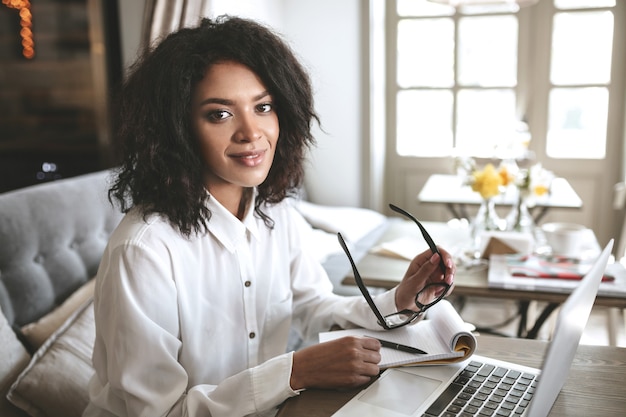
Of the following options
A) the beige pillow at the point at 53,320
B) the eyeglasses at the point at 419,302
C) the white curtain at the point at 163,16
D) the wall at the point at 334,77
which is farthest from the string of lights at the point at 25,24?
the eyeglasses at the point at 419,302

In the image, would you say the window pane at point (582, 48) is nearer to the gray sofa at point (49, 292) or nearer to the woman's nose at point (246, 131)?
the gray sofa at point (49, 292)

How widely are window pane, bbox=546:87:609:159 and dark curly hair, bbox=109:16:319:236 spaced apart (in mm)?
3025

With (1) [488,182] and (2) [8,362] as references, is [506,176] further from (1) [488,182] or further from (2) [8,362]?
(2) [8,362]

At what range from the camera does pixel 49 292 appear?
1.77 metres

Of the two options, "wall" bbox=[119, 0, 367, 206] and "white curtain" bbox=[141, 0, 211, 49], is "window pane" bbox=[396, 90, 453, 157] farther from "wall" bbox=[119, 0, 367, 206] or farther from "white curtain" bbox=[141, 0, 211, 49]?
"white curtain" bbox=[141, 0, 211, 49]

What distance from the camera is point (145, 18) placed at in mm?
2824

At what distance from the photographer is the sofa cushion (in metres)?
1.42

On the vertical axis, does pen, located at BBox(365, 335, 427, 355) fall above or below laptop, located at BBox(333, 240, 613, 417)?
above

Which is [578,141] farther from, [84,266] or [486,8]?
[84,266]

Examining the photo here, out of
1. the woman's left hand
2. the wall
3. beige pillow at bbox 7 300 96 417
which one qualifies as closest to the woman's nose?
the woman's left hand

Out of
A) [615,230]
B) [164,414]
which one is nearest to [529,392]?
[164,414]

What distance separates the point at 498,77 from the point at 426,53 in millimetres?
503

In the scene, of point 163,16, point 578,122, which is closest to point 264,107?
point 163,16

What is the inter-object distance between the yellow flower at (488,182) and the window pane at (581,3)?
6.90 ft
